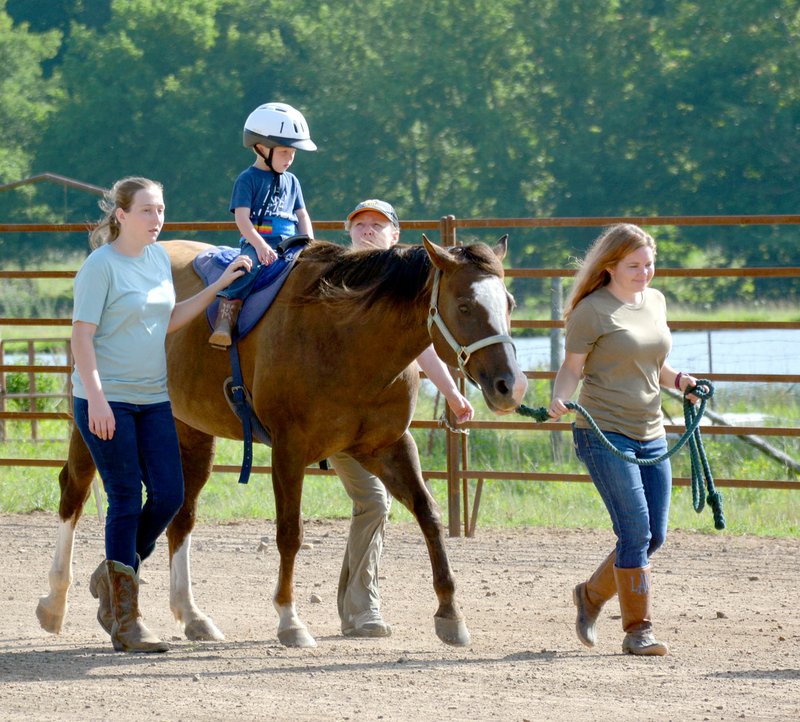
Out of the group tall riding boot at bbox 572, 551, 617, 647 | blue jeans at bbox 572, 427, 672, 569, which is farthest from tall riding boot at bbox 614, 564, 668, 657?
tall riding boot at bbox 572, 551, 617, 647

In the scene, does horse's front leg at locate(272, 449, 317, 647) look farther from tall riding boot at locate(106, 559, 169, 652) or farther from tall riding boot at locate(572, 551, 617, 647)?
tall riding boot at locate(572, 551, 617, 647)

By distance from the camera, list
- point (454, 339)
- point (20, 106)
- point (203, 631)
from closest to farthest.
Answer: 1. point (454, 339)
2. point (203, 631)
3. point (20, 106)

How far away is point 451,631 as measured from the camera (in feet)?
17.4

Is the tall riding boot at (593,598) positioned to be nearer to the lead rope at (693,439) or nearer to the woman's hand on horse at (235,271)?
the lead rope at (693,439)

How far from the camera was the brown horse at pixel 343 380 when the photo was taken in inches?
200

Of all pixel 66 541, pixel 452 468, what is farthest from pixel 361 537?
Answer: pixel 452 468

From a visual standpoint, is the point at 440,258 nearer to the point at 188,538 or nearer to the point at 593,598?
the point at 593,598

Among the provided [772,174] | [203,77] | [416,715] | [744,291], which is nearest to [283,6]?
[203,77]

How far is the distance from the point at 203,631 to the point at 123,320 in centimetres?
149

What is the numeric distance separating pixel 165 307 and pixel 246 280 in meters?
0.68

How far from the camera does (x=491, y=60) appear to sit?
147ft

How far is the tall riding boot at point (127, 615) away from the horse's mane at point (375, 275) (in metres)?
1.34

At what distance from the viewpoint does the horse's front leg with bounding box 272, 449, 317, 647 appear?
532 centimetres

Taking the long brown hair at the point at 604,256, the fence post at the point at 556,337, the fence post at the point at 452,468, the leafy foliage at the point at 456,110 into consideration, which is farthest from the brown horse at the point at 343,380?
the leafy foliage at the point at 456,110
